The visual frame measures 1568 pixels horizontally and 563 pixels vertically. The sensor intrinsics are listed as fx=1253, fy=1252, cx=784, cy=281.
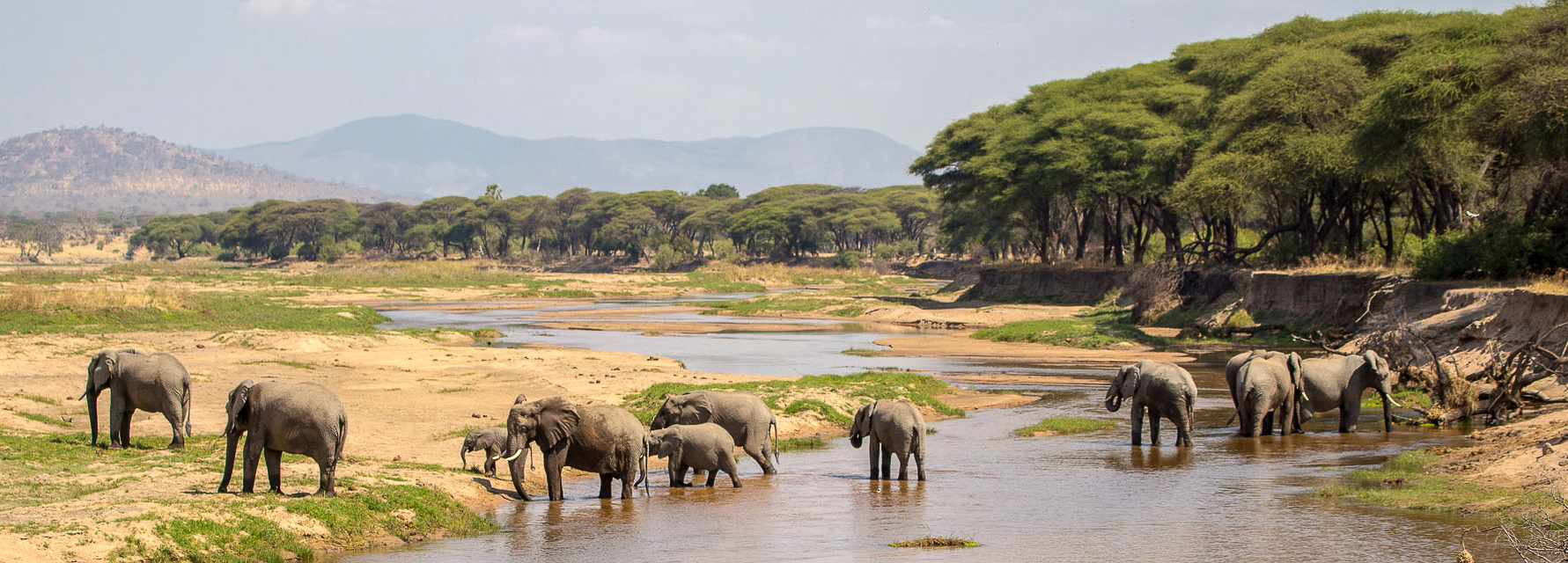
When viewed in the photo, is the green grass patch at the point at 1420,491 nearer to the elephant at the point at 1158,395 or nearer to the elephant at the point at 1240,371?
the elephant at the point at 1158,395

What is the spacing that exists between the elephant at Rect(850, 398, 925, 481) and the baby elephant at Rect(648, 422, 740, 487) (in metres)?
2.00

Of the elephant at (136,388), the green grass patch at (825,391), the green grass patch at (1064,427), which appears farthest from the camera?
the green grass patch at (825,391)

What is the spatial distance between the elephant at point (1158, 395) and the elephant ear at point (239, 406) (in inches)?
512

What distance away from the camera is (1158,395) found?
64.0 ft

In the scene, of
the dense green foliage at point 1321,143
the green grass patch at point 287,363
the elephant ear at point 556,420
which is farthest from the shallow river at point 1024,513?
the green grass patch at point 287,363

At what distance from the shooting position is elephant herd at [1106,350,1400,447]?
19.4m

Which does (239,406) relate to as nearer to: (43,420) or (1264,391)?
(43,420)

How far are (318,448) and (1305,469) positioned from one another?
12498mm

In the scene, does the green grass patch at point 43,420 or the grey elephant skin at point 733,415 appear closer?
the grey elephant skin at point 733,415

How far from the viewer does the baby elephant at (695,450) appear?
52.6 ft

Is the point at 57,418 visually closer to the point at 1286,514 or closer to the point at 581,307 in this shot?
the point at 1286,514

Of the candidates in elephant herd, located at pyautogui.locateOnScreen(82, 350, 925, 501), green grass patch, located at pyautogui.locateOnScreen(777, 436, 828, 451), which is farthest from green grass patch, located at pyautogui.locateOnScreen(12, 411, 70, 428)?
green grass patch, located at pyautogui.locateOnScreen(777, 436, 828, 451)

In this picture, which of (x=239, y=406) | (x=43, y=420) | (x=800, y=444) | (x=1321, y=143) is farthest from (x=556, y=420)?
(x=1321, y=143)

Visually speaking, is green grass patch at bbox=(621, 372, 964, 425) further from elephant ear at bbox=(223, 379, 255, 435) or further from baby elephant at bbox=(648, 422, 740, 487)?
elephant ear at bbox=(223, 379, 255, 435)
